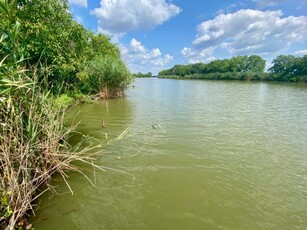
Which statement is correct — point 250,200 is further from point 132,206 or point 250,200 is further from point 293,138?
point 293,138

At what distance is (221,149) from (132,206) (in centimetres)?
380

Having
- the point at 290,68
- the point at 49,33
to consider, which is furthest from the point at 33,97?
the point at 290,68

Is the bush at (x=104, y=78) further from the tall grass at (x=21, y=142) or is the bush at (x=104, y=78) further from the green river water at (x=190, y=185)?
the tall grass at (x=21, y=142)

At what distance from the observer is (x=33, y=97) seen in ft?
13.8

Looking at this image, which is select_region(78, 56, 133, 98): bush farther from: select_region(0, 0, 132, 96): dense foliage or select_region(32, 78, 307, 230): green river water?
select_region(32, 78, 307, 230): green river water

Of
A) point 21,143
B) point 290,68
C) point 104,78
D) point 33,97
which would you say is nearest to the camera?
point 21,143

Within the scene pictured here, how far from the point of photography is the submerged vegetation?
3520mm

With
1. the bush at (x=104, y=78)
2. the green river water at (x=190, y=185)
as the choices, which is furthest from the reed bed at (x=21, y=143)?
the bush at (x=104, y=78)

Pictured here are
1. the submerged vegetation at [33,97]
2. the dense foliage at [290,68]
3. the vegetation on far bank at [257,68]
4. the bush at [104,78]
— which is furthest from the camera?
the vegetation on far bank at [257,68]

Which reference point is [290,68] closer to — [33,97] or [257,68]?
[257,68]

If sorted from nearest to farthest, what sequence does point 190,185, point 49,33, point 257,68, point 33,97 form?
point 33,97 < point 190,185 < point 49,33 < point 257,68

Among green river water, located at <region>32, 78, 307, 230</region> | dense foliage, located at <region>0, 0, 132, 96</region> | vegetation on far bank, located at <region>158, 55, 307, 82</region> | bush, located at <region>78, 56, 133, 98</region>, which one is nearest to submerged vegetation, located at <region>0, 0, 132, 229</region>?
dense foliage, located at <region>0, 0, 132, 96</region>

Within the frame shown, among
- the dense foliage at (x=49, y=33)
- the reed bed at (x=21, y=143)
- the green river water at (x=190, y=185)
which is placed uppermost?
the dense foliage at (x=49, y=33)

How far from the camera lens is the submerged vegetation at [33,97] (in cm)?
352
